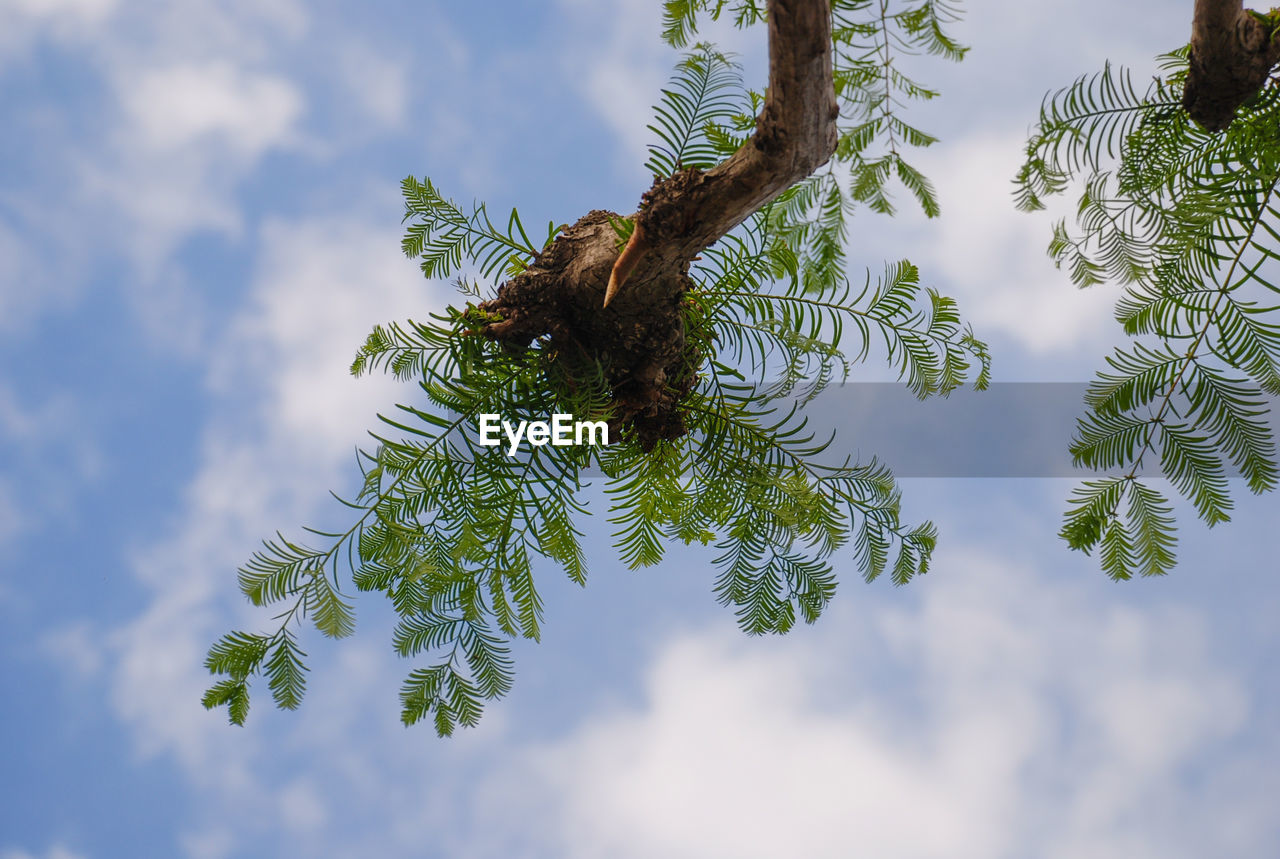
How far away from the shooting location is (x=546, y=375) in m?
0.97

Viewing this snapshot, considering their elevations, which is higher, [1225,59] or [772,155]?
[1225,59]

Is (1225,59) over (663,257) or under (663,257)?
over

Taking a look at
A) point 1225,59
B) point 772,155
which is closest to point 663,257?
point 772,155

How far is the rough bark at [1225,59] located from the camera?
0.81m

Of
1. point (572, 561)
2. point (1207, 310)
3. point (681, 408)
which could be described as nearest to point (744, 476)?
point (681, 408)

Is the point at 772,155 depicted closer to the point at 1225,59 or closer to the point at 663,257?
the point at 663,257

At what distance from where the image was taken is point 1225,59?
83cm

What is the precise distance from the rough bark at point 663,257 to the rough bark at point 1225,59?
0.40 m

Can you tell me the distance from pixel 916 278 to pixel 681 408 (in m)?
0.30

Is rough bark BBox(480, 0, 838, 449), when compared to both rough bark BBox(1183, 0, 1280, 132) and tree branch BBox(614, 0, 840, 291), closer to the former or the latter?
tree branch BBox(614, 0, 840, 291)

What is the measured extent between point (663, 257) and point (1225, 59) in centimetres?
55

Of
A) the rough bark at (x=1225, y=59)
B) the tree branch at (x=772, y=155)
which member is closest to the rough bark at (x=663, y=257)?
the tree branch at (x=772, y=155)

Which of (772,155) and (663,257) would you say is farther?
(663,257)

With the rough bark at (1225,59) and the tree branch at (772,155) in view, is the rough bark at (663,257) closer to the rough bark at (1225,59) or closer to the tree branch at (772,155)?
the tree branch at (772,155)
